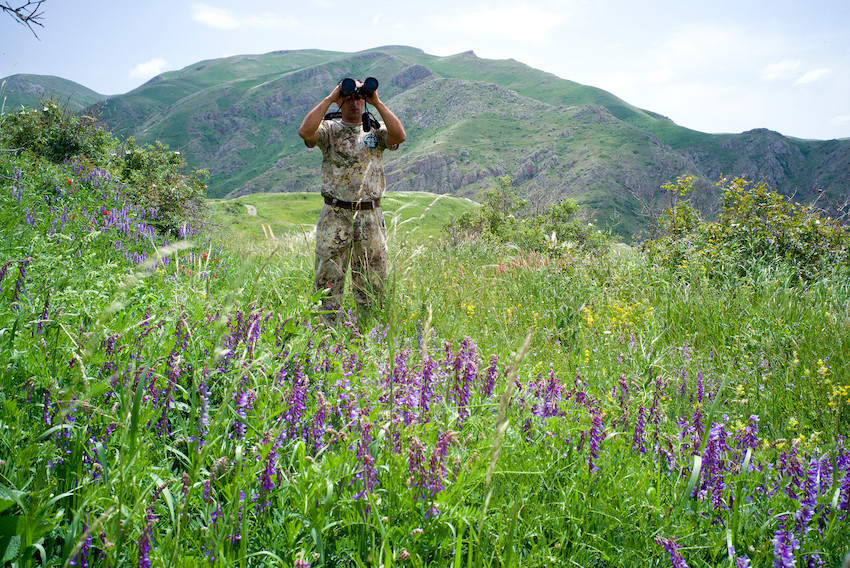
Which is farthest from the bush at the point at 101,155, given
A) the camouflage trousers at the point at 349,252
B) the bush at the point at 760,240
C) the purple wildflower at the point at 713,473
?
the bush at the point at 760,240

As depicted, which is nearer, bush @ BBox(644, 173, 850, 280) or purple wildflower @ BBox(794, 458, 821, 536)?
purple wildflower @ BBox(794, 458, 821, 536)

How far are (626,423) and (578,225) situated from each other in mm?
20917

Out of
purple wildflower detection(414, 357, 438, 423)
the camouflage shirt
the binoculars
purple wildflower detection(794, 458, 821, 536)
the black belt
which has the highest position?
the binoculars

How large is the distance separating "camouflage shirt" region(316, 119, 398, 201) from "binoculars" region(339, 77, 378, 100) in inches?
13.7

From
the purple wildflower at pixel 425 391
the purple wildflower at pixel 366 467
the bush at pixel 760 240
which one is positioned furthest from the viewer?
the bush at pixel 760 240

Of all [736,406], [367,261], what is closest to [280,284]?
[367,261]

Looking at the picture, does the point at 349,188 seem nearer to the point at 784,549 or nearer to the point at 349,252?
the point at 349,252

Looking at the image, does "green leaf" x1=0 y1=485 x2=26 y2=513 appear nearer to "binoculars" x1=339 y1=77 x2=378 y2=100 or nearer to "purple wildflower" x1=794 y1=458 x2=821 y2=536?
"purple wildflower" x1=794 y1=458 x2=821 y2=536

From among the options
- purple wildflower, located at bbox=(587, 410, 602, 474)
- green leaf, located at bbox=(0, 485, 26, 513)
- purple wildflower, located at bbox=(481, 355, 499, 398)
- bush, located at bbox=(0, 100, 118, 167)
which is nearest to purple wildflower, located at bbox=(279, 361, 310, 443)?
green leaf, located at bbox=(0, 485, 26, 513)

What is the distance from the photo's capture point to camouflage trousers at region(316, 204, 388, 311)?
5336mm

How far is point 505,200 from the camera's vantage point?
22406 mm

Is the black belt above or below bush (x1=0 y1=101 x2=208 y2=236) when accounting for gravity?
below

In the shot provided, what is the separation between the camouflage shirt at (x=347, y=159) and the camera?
527cm

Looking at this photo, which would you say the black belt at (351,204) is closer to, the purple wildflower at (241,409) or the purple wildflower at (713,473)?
the purple wildflower at (241,409)
